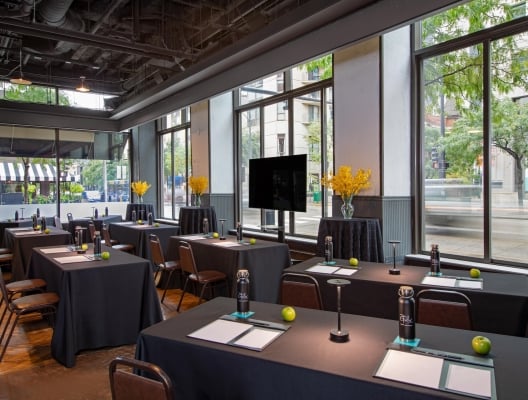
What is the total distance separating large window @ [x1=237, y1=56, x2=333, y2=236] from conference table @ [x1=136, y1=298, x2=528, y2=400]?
3.45m

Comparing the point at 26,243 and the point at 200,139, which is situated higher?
the point at 200,139

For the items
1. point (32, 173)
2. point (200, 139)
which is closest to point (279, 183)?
point (200, 139)

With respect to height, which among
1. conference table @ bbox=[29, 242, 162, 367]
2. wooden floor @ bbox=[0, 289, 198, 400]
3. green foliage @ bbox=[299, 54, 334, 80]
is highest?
green foliage @ bbox=[299, 54, 334, 80]

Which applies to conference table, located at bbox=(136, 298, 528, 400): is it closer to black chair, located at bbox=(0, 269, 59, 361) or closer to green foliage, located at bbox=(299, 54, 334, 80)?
black chair, located at bbox=(0, 269, 59, 361)

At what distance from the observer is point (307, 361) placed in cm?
160

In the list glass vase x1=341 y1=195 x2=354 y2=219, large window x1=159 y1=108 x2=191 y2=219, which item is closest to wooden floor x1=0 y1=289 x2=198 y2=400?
glass vase x1=341 y1=195 x2=354 y2=219

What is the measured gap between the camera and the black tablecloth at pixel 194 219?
7191mm

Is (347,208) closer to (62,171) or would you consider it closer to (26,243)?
(26,243)

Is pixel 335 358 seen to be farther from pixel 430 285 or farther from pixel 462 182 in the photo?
pixel 462 182

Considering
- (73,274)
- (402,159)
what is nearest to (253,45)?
(402,159)

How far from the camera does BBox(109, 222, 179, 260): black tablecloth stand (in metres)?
6.41

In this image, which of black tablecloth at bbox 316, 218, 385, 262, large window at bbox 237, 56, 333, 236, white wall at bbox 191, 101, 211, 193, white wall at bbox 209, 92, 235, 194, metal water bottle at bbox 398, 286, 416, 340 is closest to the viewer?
metal water bottle at bbox 398, 286, 416, 340

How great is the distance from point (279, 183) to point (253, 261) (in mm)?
1328

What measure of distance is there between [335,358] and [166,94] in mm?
7184
